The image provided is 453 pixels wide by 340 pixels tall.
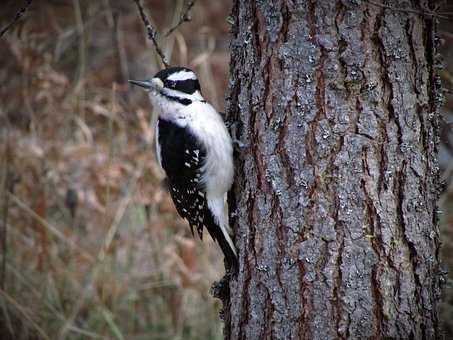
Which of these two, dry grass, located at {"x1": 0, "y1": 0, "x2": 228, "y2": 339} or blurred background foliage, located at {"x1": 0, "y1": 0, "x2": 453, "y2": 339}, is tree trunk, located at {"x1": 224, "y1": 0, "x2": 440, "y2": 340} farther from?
dry grass, located at {"x1": 0, "y1": 0, "x2": 228, "y2": 339}

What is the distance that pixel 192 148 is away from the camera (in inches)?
120

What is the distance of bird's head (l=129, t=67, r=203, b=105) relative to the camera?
9.59 feet

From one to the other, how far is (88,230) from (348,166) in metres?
3.30

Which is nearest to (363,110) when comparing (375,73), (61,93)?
(375,73)

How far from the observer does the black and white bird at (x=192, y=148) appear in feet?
9.43

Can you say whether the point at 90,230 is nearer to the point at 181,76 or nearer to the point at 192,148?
the point at 192,148

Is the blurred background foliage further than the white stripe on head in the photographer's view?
Yes

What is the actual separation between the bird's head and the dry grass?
46.7 inches

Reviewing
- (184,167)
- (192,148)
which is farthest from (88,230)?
(192,148)

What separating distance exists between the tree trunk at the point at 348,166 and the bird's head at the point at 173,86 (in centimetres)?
62

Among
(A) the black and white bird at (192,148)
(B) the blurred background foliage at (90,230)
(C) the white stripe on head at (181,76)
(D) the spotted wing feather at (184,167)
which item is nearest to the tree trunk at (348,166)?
(A) the black and white bird at (192,148)

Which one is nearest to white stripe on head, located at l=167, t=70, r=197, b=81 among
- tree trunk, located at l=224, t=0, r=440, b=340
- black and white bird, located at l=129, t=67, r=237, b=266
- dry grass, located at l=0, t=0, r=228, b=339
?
black and white bird, located at l=129, t=67, r=237, b=266

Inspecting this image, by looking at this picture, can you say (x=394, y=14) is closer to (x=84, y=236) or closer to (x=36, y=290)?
(x=36, y=290)

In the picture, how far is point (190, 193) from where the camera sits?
3.17m
